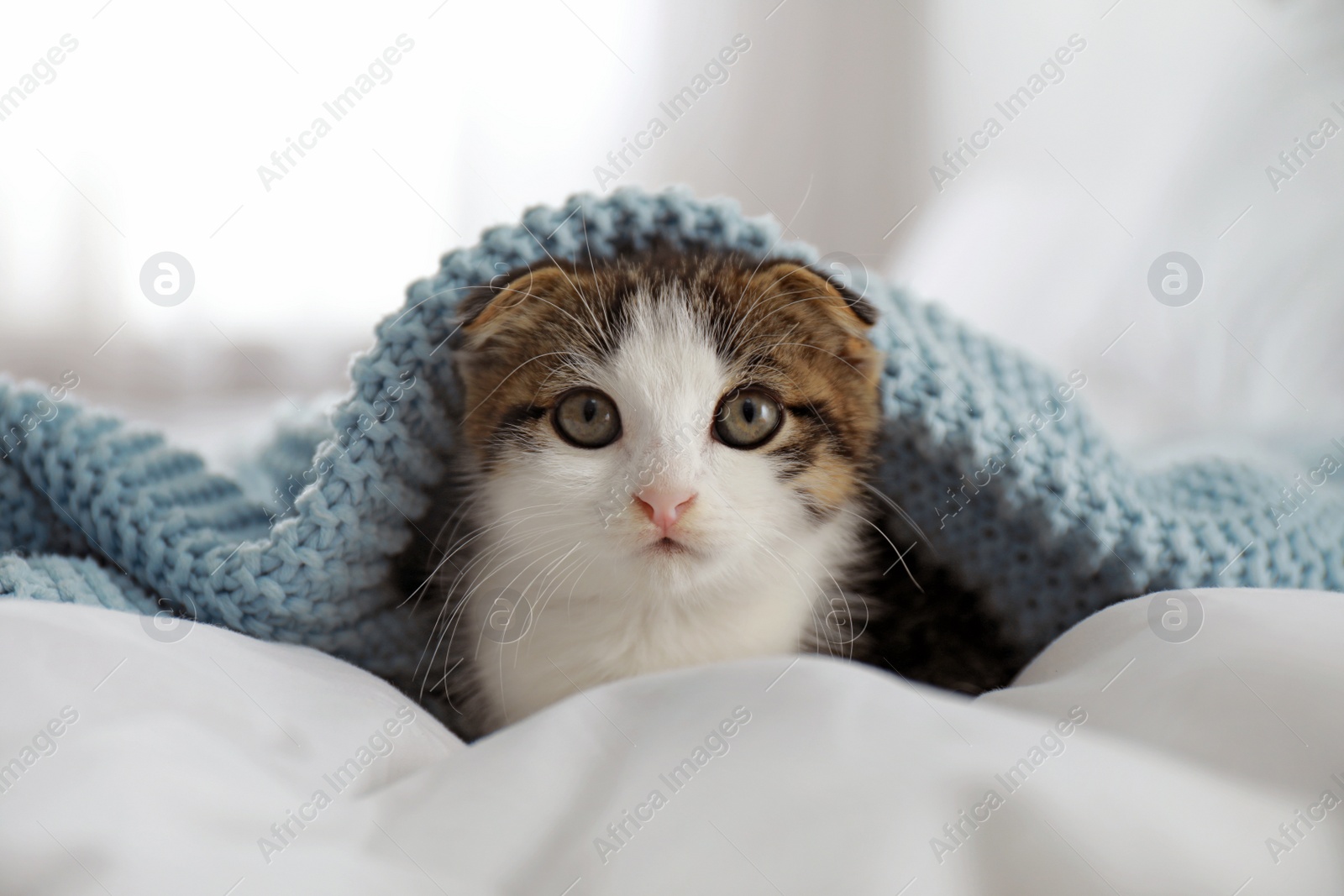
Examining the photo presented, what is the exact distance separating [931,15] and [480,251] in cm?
220

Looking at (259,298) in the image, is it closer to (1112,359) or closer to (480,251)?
(480,251)

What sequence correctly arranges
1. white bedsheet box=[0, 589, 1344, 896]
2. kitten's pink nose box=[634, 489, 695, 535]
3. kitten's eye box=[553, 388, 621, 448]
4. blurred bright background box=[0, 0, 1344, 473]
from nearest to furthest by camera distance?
white bedsheet box=[0, 589, 1344, 896] < kitten's pink nose box=[634, 489, 695, 535] < kitten's eye box=[553, 388, 621, 448] < blurred bright background box=[0, 0, 1344, 473]

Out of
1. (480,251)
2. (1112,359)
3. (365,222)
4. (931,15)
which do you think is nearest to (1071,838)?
(480,251)

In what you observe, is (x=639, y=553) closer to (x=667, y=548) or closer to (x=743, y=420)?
(x=667, y=548)

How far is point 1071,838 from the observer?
1.48 feet

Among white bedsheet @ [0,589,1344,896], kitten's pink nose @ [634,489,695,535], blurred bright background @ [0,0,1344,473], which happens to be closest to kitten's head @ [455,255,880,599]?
kitten's pink nose @ [634,489,695,535]

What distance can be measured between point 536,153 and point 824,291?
6.16ft

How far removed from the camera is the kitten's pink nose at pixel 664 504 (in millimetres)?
805

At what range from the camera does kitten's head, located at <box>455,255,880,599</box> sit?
0.85 metres

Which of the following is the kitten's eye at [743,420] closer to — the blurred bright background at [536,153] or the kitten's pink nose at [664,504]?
the kitten's pink nose at [664,504]

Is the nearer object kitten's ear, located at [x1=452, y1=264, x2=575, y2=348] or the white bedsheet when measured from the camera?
the white bedsheet

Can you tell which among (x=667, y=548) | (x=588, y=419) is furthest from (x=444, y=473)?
(x=667, y=548)

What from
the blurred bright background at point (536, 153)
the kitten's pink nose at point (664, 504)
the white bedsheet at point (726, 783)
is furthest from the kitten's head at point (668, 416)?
the blurred bright background at point (536, 153)

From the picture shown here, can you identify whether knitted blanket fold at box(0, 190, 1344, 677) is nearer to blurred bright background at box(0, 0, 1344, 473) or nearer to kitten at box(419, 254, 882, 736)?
kitten at box(419, 254, 882, 736)
